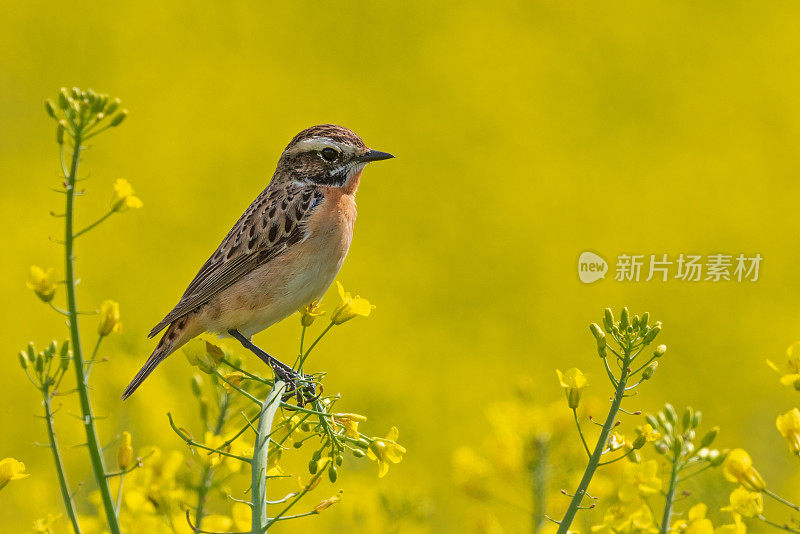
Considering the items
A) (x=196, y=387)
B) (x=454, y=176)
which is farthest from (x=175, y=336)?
(x=454, y=176)

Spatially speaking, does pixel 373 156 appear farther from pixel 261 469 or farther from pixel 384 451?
pixel 261 469

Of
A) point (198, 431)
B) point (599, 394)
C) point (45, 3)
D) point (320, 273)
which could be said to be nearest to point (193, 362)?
point (320, 273)

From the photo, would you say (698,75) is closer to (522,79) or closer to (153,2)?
(522,79)

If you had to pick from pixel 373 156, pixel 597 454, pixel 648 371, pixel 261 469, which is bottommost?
pixel 261 469

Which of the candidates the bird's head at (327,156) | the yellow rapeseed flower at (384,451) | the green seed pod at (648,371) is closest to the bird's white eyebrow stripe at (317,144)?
the bird's head at (327,156)

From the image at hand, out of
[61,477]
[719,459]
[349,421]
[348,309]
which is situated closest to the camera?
[61,477]

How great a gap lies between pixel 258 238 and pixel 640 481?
245 centimetres

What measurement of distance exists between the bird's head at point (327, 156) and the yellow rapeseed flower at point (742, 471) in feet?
6.89

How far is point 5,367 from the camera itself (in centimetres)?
1059

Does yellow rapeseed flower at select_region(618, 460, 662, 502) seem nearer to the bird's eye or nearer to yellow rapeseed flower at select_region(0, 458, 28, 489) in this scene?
yellow rapeseed flower at select_region(0, 458, 28, 489)

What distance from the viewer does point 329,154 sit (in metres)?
4.71

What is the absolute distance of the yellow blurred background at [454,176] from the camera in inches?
451

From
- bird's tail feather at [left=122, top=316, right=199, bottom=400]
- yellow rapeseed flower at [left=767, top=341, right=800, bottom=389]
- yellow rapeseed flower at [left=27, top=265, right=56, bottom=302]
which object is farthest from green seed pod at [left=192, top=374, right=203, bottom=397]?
yellow rapeseed flower at [left=767, top=341, right=800, bottom=389]

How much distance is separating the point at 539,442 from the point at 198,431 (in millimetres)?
2060
